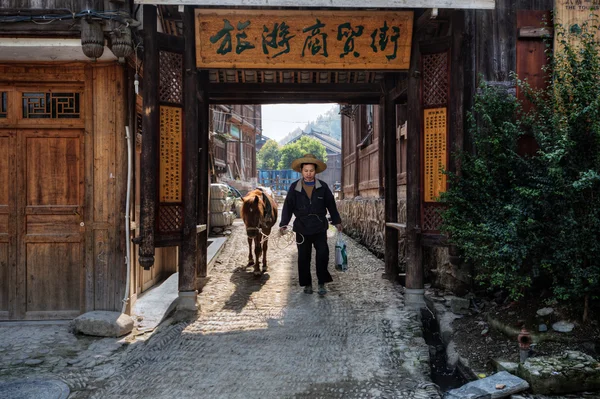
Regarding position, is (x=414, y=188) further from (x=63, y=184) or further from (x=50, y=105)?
(x=50, y=105)

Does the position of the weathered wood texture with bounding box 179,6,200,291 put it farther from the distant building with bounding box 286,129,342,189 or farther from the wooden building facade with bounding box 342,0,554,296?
the distant building with bounding box 286,129,342,189

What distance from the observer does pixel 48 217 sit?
6.09 m

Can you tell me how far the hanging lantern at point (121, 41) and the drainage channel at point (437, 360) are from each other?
16.0 ft

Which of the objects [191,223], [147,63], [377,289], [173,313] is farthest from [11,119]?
[377,289]

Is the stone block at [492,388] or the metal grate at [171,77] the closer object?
the stone block at [492,388]

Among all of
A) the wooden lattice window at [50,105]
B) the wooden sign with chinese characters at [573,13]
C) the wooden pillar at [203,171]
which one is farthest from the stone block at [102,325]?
the wooden sign with chinese characters at [573,13]

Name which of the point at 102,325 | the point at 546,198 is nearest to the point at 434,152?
the point at 546,198

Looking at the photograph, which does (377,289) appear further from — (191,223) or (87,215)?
(87,215)

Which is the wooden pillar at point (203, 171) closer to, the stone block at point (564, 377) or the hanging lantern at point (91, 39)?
the hanging lantern at point (91, 39)

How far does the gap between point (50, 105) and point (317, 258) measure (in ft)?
14.1

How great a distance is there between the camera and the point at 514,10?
247 inches

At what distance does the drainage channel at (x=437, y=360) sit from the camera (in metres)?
4.37

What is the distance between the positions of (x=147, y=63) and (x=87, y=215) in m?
2.08

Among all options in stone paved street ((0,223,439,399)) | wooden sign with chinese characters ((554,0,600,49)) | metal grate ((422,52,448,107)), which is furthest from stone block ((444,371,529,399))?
wooden sign with chinese characters ((554,0,600,49))
